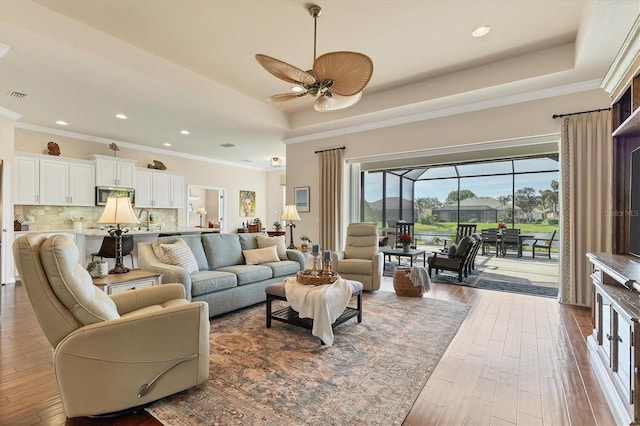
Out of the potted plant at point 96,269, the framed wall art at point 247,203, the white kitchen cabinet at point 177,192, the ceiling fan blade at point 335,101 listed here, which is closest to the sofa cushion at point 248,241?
the potted plant at point 96,269

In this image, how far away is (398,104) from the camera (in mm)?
4805

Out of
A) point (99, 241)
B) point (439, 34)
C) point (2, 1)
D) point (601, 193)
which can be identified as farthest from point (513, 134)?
point (99, 241)

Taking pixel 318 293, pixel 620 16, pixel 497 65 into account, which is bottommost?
pixel 318 293

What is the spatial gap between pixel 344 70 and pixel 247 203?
8.19 metres

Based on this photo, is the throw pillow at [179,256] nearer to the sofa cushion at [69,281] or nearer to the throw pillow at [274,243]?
the throw pillow at [274,243]

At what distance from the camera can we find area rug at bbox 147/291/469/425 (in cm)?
183

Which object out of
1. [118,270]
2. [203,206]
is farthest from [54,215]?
[203,206]

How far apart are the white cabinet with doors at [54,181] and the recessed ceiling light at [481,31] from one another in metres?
7.40

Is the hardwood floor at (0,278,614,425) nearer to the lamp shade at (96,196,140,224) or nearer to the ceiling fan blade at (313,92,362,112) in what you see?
the lamp shade at (96,196,140,224)

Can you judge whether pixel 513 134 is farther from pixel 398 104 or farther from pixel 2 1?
pixel 2 1

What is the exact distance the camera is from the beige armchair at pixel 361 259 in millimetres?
4730

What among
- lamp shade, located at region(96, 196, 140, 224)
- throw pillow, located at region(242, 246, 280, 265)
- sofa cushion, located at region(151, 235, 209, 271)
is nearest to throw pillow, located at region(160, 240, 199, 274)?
sofa cushion, located at region(151, 235, 209, 271)

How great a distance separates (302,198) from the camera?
21.7 ft

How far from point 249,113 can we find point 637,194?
194 inches
